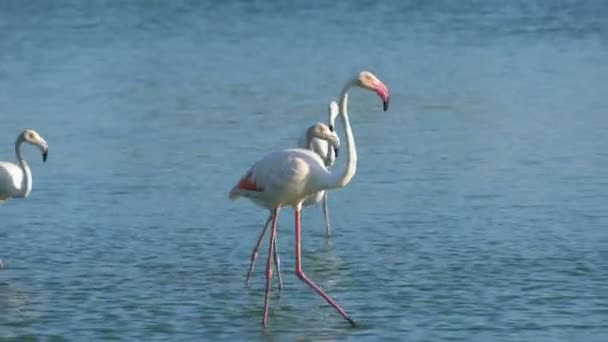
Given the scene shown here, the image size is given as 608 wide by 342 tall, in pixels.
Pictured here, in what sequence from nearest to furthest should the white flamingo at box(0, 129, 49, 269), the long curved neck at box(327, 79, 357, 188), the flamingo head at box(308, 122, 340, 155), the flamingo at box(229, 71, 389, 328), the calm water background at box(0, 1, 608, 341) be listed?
the long curved neck at box(327, 79, 357, 188), the flamingo at box(229, 71, 389, 328), the calm water background at box(0, 1, 608, 341), the flamingo head at box(308, 122, 340, 155), the white flamingo at box(0, 129, 49, 269)

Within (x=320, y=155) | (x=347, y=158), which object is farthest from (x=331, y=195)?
(x=347, y=158)

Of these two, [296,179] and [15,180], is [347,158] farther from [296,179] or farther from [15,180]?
[15,180]

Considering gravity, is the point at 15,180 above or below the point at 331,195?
above

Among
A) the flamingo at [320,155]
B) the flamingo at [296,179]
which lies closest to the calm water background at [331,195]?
the flamingo at [320,155]

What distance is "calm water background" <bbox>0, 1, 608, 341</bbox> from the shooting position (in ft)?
33.1

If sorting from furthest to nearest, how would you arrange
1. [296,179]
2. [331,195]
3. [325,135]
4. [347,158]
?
[331,195]
[325,135]
[296,179]
[347,158]

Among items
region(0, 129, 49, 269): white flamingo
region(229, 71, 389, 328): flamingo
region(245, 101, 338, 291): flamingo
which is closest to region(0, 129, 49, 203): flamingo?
region(0, 129, 49, 269): white flamingo

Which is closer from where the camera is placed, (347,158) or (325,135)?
(347,158)

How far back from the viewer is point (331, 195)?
46.3 feet

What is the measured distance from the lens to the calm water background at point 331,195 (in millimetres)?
10086

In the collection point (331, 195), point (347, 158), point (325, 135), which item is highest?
point (347, 158)

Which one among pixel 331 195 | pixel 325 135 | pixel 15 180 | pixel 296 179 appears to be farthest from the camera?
pixel 331 195

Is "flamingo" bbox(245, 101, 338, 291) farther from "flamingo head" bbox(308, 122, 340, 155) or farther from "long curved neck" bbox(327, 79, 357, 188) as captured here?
"long curved neck" bbox(327, 79, 357, 188)

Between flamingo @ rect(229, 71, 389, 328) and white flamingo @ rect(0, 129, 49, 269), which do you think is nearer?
flamingo @ rect(229, 71, 389, 328)
